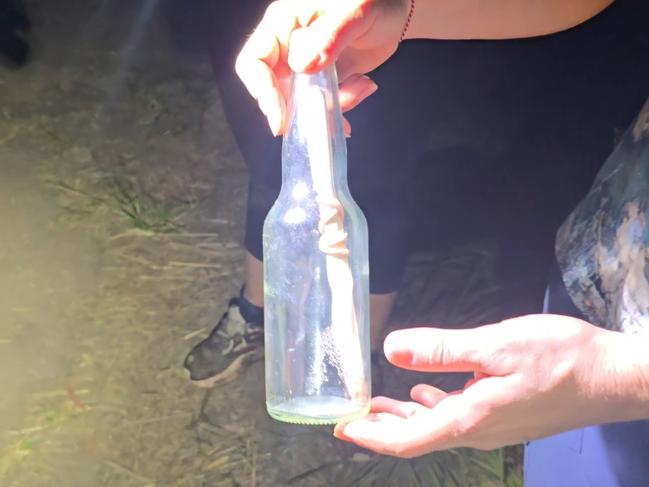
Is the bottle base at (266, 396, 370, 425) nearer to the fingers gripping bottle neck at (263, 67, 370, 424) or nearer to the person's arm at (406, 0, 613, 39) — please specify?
the fingers gripping bottle neck at (263, 67, 370, 424)

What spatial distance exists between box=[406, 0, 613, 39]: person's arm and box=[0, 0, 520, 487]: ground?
1.23 ft

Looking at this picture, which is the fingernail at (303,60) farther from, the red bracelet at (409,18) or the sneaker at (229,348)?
the sneaker at (229,348)

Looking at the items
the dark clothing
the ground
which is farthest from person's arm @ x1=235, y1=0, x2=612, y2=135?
the ground

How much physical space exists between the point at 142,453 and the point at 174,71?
55 centimetres

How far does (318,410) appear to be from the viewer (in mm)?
591

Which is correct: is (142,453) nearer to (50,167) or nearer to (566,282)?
(50,167)

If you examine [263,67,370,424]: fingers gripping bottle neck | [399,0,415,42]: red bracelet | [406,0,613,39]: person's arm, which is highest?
[406,0,613,39]: person's arm

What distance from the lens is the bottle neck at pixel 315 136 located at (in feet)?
1.97

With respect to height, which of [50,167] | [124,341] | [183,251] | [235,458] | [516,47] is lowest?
[235,458]

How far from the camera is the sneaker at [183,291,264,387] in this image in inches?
43.8

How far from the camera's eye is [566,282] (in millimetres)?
792

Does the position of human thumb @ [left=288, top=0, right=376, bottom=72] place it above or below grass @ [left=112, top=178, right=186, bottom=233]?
above

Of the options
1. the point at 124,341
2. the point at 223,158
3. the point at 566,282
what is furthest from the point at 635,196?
the point at 124,341

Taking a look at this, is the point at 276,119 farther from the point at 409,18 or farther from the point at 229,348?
the point at 229,348
